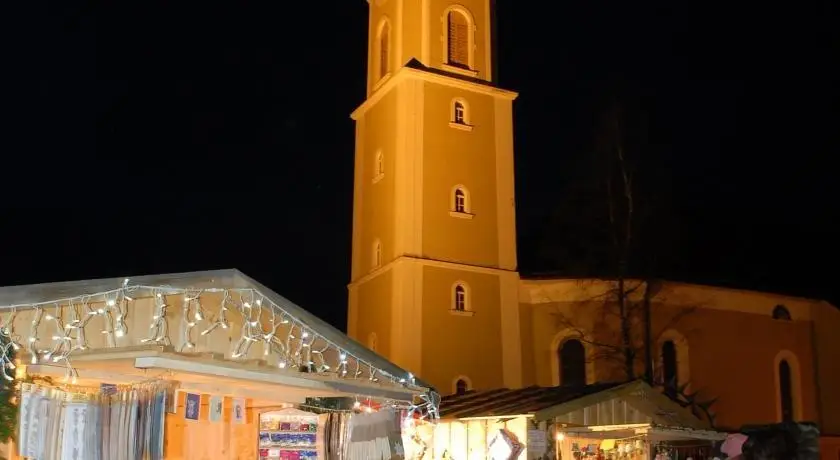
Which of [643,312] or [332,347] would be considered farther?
[643,312]

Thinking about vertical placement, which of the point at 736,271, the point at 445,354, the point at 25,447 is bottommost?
the point at 25,447

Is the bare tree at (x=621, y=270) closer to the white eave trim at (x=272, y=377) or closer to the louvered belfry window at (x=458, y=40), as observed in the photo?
the louvered belfry window at (x=458, y=40)

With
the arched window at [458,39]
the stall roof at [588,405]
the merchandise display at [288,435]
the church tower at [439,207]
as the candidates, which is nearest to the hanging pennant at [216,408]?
the merchandise display at [288,435]

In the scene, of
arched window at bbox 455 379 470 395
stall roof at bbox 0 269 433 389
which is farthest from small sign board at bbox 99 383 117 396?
arched window at bbox 455 379 470 395

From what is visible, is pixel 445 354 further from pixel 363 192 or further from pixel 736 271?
pixel 736 271

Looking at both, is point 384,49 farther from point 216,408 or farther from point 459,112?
point 216,408

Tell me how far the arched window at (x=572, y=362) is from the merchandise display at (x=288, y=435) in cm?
1714

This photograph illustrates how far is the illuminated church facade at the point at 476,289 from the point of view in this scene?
1109 inches

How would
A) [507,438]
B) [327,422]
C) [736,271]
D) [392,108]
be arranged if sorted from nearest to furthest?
[327,422]
[507,438]
[392,108]
[736,271]

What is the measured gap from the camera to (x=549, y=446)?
1595 cm

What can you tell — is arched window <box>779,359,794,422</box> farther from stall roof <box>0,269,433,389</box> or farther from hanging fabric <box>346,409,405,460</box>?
stall roof <box>0,269,433,389</box>

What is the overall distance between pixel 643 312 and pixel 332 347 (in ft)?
59.0

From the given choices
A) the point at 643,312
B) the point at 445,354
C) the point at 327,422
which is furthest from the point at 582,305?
the point at 327,422

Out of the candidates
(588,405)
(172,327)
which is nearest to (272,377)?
(172,327)
